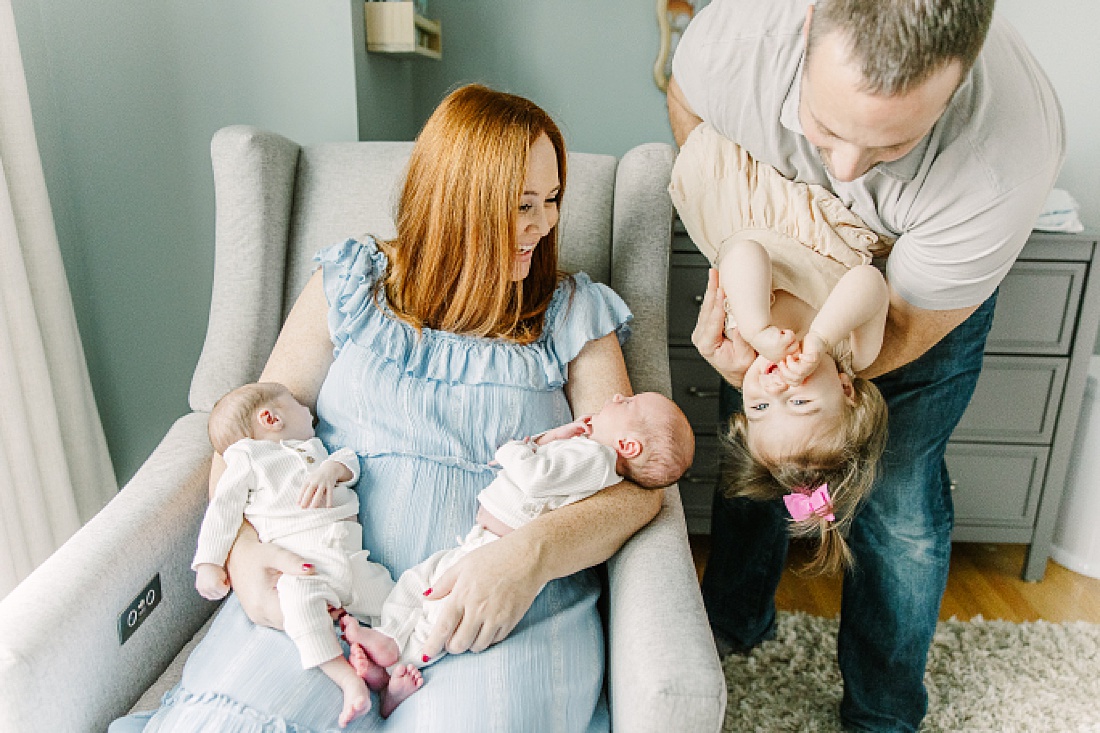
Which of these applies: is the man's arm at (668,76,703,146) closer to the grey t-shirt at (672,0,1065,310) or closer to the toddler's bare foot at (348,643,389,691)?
the grey t-shirt at (672,0,1065,310)

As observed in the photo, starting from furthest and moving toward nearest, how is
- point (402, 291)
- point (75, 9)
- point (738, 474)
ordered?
point (75, 9), point (738, 474), point (402, 291)

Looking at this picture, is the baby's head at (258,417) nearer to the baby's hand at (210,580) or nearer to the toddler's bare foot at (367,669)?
the baby's hand at (210,580)

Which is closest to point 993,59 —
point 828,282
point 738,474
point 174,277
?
point 828,282

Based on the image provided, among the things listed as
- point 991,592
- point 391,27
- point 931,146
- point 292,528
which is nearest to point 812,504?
point 931,146

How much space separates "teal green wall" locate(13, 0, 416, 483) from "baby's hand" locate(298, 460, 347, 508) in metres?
0.92

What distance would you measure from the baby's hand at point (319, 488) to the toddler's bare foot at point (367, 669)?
20 cm

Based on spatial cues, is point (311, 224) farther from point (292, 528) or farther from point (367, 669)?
point (367, 669)

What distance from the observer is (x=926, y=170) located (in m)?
1.04

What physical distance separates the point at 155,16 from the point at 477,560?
137 centimetres

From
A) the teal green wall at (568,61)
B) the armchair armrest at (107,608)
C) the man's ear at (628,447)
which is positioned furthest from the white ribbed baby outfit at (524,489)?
the teal green wall at (568,61)

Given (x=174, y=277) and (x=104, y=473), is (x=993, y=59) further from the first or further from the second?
(x=104, y=473)

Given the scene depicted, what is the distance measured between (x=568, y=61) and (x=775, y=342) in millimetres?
1493

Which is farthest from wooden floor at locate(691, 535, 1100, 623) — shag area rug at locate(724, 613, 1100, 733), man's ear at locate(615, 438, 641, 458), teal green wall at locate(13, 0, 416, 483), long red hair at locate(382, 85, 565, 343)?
teal green wall at locate(13, 0, 416, 483)

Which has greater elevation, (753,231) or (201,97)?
(201,97)
